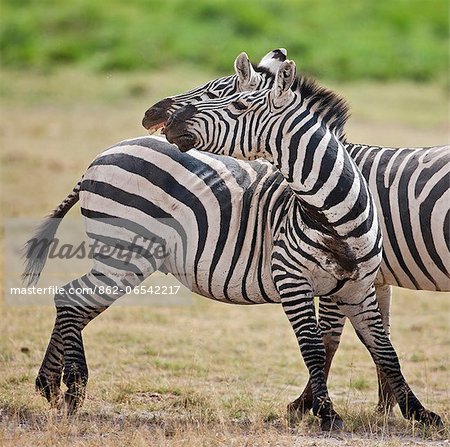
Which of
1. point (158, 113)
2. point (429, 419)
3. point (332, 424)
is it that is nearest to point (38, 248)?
point (158, 113)

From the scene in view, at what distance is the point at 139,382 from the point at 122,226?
55.2 inches

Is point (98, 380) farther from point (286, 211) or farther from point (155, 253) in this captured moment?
point (286, 211)

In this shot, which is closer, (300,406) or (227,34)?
(300,406)

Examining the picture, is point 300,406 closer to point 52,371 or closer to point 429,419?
point 429,419

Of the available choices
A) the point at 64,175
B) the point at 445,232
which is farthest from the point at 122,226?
the point at 64,175

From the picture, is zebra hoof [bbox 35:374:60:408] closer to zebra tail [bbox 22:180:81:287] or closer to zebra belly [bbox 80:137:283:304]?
zebra tail [bbox 22:180:81:287]

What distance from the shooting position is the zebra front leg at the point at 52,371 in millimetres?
6551

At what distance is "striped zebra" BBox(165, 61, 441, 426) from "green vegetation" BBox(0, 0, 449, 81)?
21698 millimetres

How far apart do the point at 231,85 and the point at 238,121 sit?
284 millimetres

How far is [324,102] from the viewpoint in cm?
608

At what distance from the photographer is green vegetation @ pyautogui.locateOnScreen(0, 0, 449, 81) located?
2873 centimetres

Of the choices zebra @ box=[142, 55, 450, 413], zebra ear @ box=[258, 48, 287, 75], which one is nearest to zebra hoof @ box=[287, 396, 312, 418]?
zebra @ box=[142, 55, 450, 413]

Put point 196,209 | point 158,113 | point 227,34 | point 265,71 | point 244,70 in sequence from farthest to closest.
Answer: point 227,34, point 196,209, point 158,113, point 265,71, point 244,70

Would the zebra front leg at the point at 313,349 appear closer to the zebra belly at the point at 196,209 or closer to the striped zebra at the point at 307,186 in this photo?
the striped zebra at the point at 307,186
